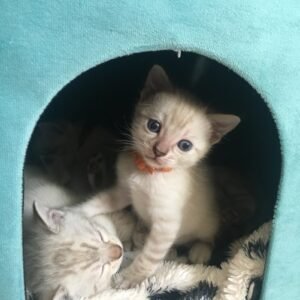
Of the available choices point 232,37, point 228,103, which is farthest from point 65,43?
point 228,103

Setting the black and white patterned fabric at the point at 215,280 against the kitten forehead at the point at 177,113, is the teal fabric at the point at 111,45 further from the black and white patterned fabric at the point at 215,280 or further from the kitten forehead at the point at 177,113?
the black and white patterned fabric at the point at 215,280

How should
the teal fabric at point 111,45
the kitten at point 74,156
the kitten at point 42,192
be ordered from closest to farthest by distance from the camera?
the teal fabric at point 111,45
the kitten at point 42,192
the kitten at point 74,156

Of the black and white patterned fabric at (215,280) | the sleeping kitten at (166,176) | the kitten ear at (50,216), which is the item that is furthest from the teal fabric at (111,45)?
the black and white patterned fabric at (215,280)

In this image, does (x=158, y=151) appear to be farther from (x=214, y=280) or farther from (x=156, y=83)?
(x=214, y=280)

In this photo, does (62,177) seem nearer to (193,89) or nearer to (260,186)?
(193,89)

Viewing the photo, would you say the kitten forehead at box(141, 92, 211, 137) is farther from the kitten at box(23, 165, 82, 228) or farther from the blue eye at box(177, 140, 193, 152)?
the kitten at box(23, 165, 82, 228)

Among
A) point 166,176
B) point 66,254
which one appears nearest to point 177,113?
point 166,176
